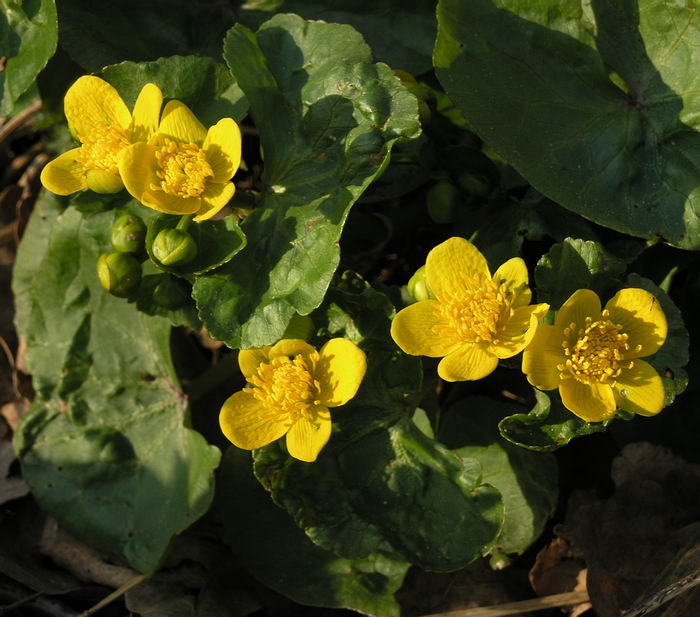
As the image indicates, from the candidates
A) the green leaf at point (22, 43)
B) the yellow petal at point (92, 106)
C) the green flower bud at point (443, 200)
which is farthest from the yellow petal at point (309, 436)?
the green leaf at point (22, 43)

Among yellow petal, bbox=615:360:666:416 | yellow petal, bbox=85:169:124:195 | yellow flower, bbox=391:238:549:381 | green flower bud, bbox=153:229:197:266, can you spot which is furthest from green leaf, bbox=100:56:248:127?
yellow petal, bbox=615:360:666:416

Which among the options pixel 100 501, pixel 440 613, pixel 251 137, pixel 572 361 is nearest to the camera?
pixel 572 361

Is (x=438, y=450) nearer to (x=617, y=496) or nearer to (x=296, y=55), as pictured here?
(x=617, y=496)

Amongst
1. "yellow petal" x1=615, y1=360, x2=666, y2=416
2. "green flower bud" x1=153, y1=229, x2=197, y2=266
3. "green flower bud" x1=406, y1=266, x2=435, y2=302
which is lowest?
"green flower bud" x1=153, y1=229, x2=197, y2=266

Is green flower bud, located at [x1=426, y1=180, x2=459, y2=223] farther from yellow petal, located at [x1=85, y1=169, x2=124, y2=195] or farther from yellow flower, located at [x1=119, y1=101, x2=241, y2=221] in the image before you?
yellow petal, located at [x1=85, y1=169, x2=124, y2=195]

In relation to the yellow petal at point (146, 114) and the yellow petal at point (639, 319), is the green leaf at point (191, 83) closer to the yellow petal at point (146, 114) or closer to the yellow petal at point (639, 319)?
the yellow petal at point (146, 114)

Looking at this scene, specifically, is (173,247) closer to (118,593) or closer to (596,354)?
(596,354)

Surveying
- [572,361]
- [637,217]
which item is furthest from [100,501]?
[637,217]
